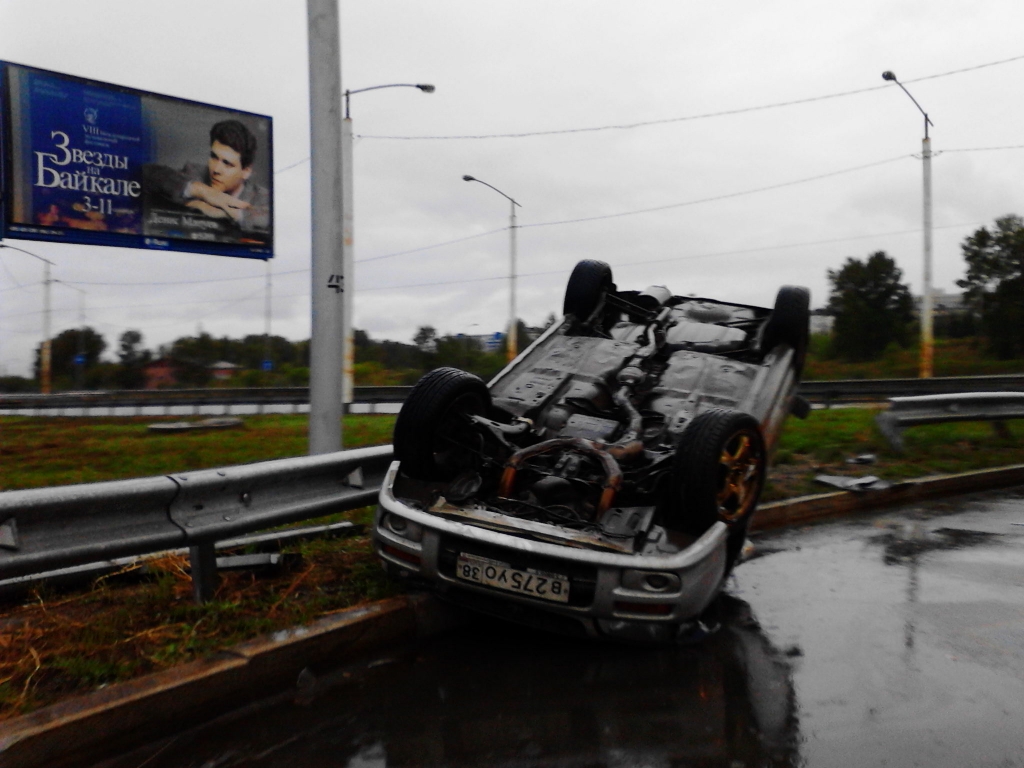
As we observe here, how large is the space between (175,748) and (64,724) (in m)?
0.39

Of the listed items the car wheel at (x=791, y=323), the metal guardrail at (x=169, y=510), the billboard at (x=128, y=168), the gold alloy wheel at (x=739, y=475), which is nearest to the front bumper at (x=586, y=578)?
the gold alloy wheel at (x=739, y=475)

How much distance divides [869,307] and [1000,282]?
5629 millimetres

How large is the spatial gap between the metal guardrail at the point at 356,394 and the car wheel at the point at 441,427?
536 inches

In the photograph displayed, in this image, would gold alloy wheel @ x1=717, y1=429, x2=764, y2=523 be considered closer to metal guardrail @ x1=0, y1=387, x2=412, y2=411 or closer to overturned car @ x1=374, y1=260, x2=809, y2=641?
overturned car @ x1=374, y1=260, x2=809, y2=641

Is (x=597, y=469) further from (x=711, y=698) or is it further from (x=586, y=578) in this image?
(x=711, y=698)

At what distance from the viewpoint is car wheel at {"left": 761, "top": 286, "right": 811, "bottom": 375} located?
17.9 feet

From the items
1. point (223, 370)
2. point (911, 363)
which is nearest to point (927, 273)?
point (911, 363)

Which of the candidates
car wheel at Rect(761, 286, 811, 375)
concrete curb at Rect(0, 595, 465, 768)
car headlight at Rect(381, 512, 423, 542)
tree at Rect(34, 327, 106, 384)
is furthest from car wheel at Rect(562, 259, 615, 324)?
tree at Rect(34, 327, 106, 384)

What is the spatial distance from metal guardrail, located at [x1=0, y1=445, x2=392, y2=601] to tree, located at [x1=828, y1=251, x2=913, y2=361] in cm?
3835

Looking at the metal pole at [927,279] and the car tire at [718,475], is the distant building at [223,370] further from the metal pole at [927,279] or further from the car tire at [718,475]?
the car tire at [718,475]

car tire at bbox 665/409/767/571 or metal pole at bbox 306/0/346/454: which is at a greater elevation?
metal pole at bbox 306/0/346/454

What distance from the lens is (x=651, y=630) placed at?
3.67 m

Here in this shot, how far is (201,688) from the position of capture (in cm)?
311

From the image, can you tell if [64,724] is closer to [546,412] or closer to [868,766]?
[868,766]
